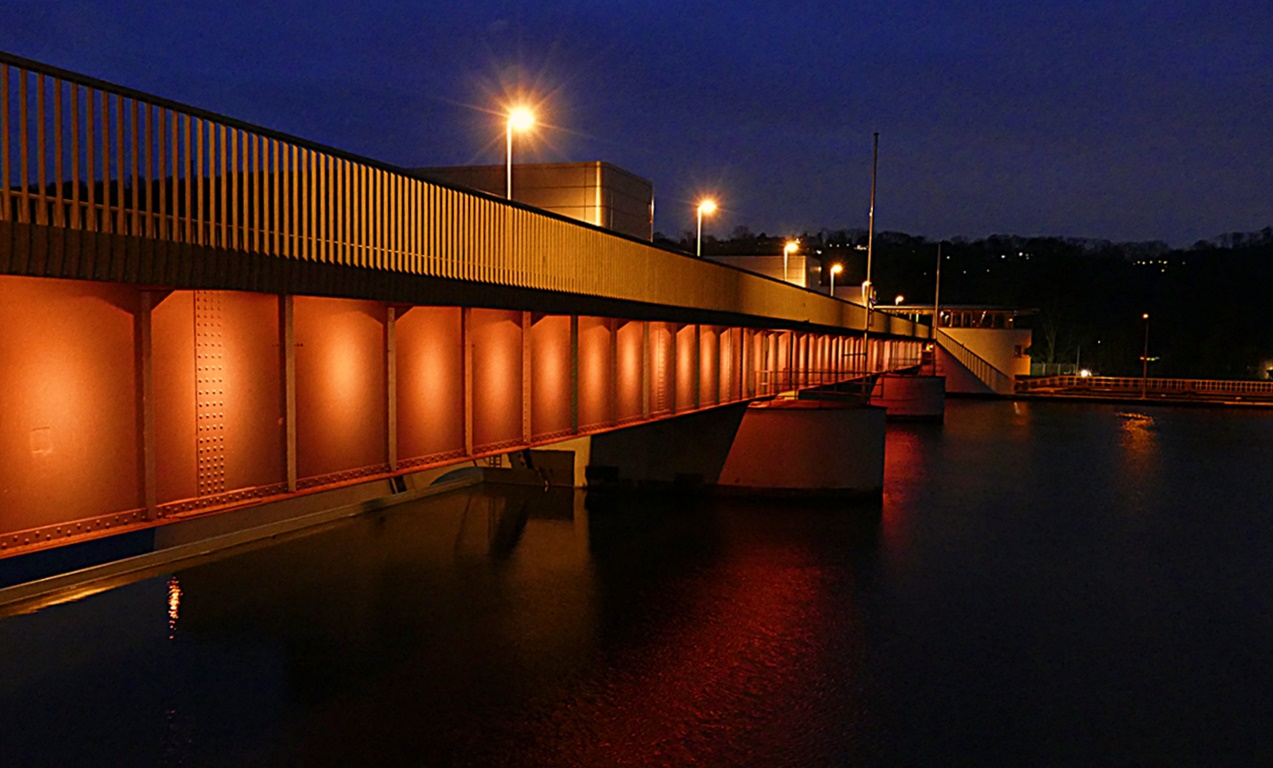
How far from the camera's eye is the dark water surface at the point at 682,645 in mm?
16109

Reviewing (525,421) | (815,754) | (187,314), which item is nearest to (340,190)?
(187,314)

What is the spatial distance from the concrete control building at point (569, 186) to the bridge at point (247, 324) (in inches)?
493

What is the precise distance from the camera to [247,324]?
9711 mm

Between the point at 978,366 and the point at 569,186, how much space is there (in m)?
79.3

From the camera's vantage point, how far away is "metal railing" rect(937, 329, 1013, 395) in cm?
9888

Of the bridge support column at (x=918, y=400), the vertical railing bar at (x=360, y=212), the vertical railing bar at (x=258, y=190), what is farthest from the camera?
the bridge support column at (x=918, y=400)

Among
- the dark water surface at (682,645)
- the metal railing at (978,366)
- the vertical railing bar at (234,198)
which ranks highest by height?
the vertical railing bar at (234,198)

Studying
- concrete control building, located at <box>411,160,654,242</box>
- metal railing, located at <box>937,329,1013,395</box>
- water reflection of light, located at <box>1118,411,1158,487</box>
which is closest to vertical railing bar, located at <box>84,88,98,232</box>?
concrete control building, located at <box>411,160,654,242</box>

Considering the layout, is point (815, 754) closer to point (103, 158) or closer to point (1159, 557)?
point (103, 158)

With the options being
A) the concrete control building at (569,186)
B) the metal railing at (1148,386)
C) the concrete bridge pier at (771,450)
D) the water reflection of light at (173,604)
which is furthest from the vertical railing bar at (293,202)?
the metal railing at (1148,386)

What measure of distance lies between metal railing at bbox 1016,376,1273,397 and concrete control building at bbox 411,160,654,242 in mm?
81154

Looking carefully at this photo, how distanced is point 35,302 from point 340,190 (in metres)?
3.98

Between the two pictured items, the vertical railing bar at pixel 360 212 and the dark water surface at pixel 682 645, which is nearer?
the vertical railing bar at pixel 360 212

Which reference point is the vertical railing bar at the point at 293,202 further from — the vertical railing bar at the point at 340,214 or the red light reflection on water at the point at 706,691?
the red light reflection on water at the point at 706,691
